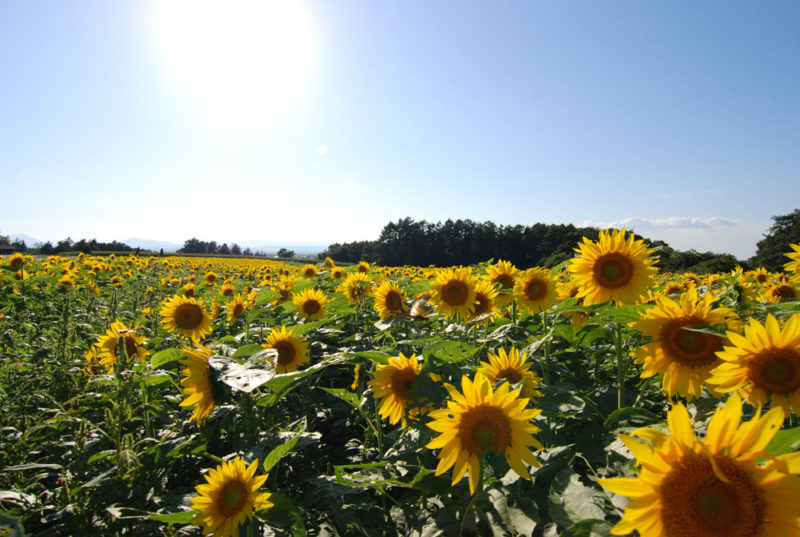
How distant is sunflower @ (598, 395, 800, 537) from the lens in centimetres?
82

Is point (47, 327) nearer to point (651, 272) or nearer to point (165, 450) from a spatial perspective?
point (165, 450)

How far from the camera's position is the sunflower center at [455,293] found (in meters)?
3.44

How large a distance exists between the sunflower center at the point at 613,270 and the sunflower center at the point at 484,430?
4.60 feet

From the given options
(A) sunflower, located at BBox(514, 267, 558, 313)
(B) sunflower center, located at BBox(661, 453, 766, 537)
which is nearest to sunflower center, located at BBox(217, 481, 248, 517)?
(B) sunflower center, located at BBox(661, 453, 766, 537)

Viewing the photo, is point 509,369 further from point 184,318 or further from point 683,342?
point 184,318

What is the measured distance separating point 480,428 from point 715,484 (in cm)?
72

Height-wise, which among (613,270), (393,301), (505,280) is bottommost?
(393,301)

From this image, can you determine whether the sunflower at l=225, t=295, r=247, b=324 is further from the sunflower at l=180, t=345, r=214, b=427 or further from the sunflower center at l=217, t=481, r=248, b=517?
the sunflower center at l=217, t=481, r=248, b=517

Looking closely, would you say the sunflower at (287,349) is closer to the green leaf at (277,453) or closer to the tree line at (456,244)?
the green leaf at (277,453)

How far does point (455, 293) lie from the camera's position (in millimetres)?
3451

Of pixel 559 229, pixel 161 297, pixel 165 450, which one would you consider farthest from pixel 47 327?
pixel 559 229

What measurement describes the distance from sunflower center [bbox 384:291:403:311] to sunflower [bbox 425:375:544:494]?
2.49 m

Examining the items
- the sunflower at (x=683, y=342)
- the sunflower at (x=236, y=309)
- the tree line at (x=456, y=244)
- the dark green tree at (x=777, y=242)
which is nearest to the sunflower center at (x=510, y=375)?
the sunflower at (x=683, y=342)

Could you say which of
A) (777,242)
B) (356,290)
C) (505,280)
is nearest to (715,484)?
(505,280)
